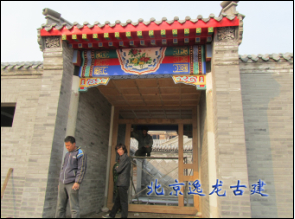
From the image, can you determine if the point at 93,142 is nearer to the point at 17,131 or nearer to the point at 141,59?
the point at 17,131

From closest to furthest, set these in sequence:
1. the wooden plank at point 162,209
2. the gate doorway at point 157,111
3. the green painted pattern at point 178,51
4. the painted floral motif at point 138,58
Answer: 1. the green painted pattern at point 178,51
2. the painted floral motif at point 138,58
3. the gate doorway at point 157,111
4. the wooden plank at point 162,209

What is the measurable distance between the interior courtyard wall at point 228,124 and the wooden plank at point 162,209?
2.75 meters

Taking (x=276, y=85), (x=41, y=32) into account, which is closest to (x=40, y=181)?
(x=41, y=32)

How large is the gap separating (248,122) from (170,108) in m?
2.88

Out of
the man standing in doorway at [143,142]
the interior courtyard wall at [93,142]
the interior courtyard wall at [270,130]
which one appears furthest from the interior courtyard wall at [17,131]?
the interior courtyard wall at [270,130]

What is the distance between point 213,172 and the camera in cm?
452

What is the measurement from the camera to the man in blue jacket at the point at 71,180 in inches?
159

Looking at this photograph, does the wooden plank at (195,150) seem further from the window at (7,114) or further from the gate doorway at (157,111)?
the window at (7,114)

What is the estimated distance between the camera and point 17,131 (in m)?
Answer: 5.78

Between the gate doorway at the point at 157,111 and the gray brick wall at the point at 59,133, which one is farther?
the gate doorway at the point at 157,111

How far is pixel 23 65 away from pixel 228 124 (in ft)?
16.4

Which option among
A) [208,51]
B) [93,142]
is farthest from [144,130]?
[208,51]

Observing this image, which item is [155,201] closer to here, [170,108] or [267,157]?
[170,108]

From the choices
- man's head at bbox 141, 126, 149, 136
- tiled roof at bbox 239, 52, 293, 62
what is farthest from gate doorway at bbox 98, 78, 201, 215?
tiled roof at bbox 239, 52, 293, 62
